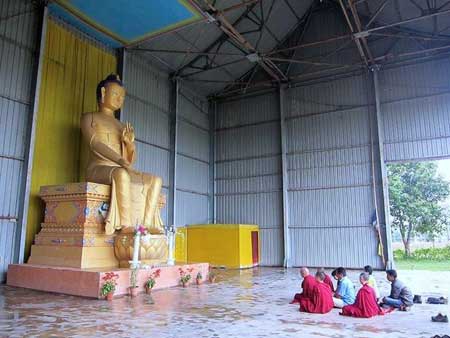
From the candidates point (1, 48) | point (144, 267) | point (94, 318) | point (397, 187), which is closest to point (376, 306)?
point (94, 318)

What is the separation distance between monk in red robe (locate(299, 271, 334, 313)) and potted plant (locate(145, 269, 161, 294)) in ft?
9.10

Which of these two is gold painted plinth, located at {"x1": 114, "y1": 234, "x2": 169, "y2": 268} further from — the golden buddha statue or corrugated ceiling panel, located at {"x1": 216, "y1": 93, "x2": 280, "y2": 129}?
corrugated ceiling panel, located at {"x1": 216, "y1": 93, "x2": 280, "y2": 129}

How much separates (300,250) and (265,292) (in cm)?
611

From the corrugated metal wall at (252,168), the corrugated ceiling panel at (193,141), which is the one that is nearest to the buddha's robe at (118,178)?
the corrugated ceiling panel at (193,141)

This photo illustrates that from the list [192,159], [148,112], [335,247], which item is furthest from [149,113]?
[335,247]

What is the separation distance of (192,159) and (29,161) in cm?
651

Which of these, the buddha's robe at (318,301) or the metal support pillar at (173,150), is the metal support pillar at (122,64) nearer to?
the metal support pillar at (173,150)

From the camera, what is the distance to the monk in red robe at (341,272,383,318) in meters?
4.90

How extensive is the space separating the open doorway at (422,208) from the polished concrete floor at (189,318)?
1711 cm

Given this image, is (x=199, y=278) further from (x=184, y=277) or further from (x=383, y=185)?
(x=383, y=185)

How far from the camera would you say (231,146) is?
48.6 feet

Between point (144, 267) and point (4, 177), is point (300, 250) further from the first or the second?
point (4, 177)

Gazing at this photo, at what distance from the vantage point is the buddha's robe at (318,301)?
5.16m

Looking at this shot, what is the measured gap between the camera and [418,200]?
21359 mm
